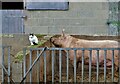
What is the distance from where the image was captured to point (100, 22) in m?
7.52

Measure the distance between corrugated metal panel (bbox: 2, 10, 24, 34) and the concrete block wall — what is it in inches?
5.8

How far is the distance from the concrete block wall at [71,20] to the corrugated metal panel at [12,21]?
148 mm

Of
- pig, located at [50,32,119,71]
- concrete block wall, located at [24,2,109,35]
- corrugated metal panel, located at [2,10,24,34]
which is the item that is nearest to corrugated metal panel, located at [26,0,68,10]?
concrete block wall, located at [24,2,109,35]

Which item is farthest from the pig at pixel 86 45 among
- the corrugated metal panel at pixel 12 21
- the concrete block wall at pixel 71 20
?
the corrugated metal panel at pixel 12 21

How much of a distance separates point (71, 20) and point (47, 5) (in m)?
0.70

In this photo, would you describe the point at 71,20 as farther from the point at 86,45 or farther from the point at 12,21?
the point at 86,45

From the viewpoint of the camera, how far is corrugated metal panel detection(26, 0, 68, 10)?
7.54 m

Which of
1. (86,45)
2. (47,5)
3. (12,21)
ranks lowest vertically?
(86,45)

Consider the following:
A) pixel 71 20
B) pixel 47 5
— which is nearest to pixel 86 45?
pixel 71 20

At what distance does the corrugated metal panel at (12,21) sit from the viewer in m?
7.49

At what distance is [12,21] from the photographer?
751 cm

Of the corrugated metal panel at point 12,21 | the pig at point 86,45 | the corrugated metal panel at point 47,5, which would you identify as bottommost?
the pig at point 86,45

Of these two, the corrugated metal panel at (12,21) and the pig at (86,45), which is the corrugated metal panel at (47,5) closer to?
the corrugated metal panel at (12,21)

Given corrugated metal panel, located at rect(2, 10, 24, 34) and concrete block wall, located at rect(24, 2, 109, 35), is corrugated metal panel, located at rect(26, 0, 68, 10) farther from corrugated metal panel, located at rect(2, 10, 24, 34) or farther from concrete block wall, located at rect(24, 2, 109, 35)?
corrugated metal panel, located at rect(2, 10, 24, 34)
